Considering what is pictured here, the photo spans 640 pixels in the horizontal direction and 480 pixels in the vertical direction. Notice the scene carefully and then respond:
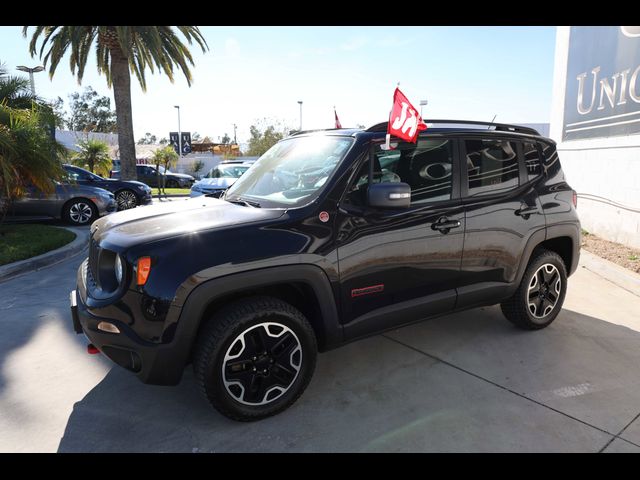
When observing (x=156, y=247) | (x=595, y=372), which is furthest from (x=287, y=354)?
(x=595, y=372)

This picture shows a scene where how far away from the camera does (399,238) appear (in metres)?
3.10

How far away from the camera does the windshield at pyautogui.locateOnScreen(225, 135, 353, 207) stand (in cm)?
306

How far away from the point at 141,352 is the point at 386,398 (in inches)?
64.6

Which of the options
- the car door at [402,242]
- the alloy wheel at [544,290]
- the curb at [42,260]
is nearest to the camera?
the car door at [402,242]

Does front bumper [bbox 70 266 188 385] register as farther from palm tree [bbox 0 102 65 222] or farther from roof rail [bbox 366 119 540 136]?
palm tree [bbox 0 102 65 222]

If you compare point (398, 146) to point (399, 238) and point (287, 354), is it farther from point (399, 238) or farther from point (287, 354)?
point (287, 354)

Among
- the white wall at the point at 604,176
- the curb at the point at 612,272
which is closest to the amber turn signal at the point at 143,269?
the curb at the point at 612,272

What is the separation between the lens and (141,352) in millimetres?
2449

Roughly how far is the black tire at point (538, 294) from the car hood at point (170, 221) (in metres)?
2.45

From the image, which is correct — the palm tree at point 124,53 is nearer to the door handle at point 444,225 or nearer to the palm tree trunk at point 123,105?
the palm tree trunk at point 123,105

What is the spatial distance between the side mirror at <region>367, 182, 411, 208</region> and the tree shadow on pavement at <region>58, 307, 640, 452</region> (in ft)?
4.41

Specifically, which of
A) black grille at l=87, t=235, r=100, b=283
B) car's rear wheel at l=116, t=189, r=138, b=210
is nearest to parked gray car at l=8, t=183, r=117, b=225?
car's rear wheel at l=116, t=189, r=138, b=210

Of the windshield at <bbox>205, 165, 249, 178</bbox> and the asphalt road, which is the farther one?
the windshield at <bbox>205, 165, 249, 178</bbox>

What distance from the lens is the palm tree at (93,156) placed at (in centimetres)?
1958
